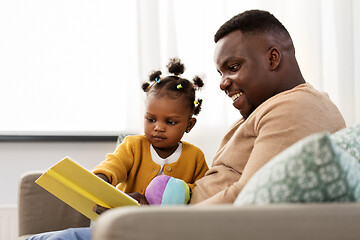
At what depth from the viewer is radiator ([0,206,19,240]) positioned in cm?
248

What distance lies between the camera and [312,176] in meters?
0.79

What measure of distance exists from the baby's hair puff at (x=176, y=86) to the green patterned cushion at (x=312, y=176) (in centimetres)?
96

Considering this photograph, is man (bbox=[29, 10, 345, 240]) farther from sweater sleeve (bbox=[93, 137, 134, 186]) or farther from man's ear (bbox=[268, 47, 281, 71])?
sweater sleeve (bbox=[93, 137, 134, 186])

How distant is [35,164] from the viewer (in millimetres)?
2547

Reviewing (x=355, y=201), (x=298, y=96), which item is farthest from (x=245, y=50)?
(x=355, y=201)

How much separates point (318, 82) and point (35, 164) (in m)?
1.50

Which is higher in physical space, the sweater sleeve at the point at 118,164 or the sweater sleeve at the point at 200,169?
the sweater sleeve at the point at 118,164

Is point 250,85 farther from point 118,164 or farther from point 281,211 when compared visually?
point 281,211

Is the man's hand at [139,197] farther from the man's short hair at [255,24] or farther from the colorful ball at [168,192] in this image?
the man's short hair at [255,24]

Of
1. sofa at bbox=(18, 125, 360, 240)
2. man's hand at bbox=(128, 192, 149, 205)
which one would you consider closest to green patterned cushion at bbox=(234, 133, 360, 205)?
sofa at bbox=(18, 125, 360, 240)

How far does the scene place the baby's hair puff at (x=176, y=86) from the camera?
1771 mm

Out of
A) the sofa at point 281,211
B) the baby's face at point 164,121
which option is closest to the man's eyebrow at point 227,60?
the baby's face at point 164,121

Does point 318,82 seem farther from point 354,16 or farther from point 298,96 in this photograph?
point 298,96

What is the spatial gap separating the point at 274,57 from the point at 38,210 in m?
0.98
